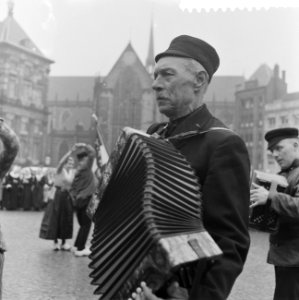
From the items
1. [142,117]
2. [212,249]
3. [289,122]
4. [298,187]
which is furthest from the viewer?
[142,117]

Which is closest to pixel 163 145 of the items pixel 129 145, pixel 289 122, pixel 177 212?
pixel 129 145

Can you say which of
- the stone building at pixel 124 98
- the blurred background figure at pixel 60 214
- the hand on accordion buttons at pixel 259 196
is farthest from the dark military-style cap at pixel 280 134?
the stone building at pixel 124 98

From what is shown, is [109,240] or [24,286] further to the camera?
[24,286]

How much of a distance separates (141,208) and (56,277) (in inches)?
215

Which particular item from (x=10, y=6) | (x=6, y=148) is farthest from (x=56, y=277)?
(x=10, y=6)

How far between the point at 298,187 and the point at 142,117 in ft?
214

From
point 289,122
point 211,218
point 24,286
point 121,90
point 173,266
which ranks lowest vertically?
point 24,286

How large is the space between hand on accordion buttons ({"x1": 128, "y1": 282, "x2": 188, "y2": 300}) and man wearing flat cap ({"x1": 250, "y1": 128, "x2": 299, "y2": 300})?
6.48 feet

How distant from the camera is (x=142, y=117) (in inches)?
2707

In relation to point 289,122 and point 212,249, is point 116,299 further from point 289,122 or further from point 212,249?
point 289,122

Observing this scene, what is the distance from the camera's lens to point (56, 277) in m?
6.74

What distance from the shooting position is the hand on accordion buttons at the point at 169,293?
5.05ft

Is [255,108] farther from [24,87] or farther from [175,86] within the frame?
[175,86]

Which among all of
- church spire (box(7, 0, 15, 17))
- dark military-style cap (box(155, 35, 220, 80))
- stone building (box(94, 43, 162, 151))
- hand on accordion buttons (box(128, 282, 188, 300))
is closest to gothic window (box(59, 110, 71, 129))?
stone building (box(94, 43, 162, 151))
